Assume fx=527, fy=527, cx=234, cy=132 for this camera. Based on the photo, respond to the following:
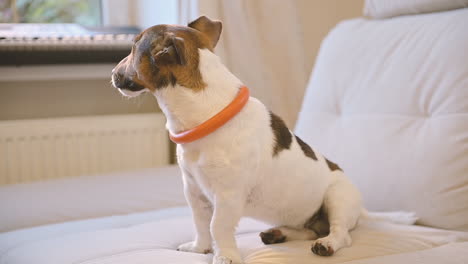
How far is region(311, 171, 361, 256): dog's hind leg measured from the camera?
1.10 meters

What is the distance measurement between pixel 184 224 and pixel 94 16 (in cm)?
144

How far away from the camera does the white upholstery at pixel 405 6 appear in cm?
146

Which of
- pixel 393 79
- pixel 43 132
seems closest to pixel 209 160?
pixel 393 79

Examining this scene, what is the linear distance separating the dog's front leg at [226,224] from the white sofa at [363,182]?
0.05 meters

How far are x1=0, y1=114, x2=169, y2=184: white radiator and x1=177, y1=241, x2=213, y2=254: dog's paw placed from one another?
1079mm

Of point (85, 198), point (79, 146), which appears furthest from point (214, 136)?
point (79, 146)

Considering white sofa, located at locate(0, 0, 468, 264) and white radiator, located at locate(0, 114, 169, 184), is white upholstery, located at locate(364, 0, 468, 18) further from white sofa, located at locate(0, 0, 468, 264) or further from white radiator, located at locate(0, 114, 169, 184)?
white radiator, located at locate(0, 114, 169, 184)

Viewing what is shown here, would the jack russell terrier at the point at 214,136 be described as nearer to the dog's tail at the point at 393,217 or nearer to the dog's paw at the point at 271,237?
the dog's paw at the point at 271,237

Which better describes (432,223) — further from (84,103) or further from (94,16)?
(94,16)

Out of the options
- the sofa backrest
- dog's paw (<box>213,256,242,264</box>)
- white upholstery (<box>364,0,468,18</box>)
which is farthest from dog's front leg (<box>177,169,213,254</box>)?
white upholstery (<box>364,0,468,18</box>)

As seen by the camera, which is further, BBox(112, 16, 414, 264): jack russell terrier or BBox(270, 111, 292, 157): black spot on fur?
BBox(270, 111, 292, 157): black spot on fur

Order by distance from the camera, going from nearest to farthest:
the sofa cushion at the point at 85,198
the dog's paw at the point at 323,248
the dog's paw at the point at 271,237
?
the dog's paw at the point at 323,248
the dog's paw at the point at 271,237
the sofa cushion at the point at 85,198

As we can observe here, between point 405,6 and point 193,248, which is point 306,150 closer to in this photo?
point 193,248

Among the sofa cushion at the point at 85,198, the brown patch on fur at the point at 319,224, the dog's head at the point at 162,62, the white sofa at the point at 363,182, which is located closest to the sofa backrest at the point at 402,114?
the white sofa at the point at 363,182
